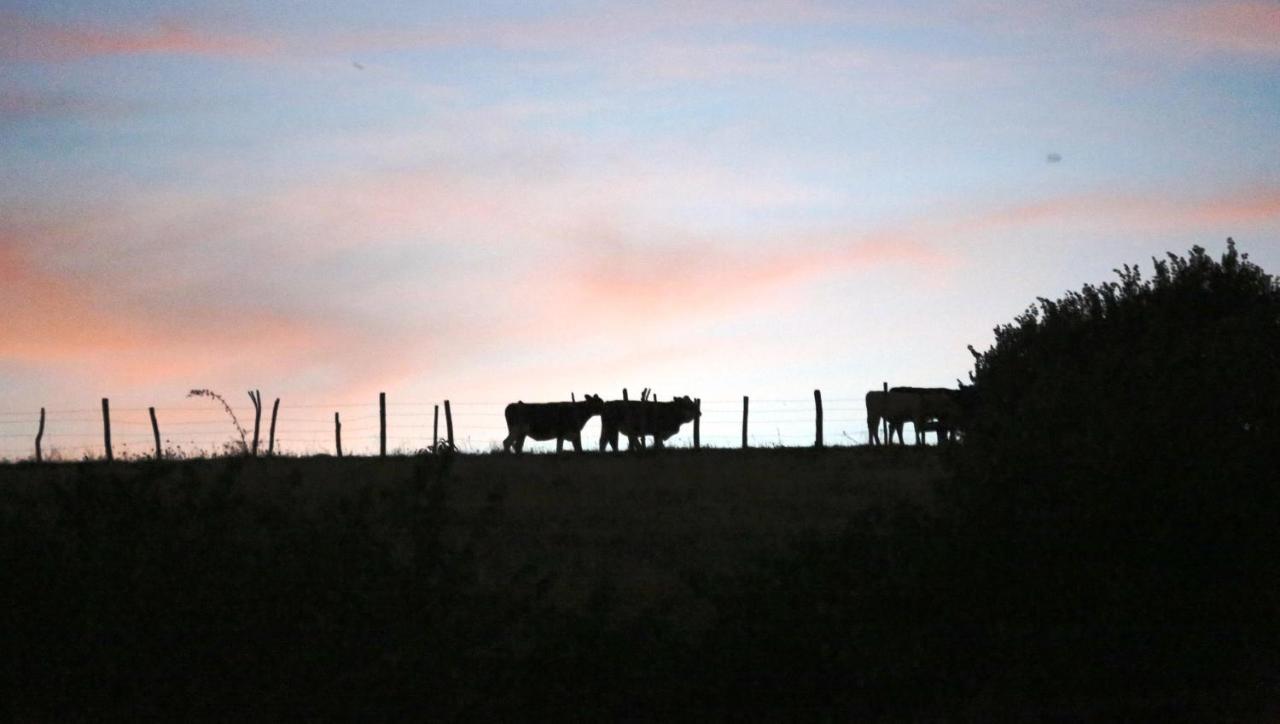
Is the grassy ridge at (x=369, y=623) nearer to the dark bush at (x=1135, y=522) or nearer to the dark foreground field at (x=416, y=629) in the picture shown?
the dark foreground field at (x=416, y=629)

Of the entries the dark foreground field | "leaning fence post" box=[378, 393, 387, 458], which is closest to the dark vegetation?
the dark foreground field

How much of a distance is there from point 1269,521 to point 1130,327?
3684 millimetres

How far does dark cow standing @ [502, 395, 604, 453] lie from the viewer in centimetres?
4059

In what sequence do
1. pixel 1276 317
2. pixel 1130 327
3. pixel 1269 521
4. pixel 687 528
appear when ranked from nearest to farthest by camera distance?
pixel 1269 521
pixel 1276 317
pixel 1130 327
pixel 687 528

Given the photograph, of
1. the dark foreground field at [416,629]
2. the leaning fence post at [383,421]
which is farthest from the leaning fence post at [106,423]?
the dark foreground field at [416,629]

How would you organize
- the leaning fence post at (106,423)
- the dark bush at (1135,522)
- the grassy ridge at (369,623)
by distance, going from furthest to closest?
the leaning fence post at (106,423), the dark bush at (1135,522), the grassy ridge at (369,623)

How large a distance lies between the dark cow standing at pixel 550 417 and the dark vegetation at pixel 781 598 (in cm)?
2742

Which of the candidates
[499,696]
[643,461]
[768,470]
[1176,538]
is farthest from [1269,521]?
[643,461]

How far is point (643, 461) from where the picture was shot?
28.2 m

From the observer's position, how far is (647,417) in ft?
132

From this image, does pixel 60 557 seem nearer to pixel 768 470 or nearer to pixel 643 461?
pixel 768 470

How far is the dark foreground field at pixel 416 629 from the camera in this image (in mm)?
9414

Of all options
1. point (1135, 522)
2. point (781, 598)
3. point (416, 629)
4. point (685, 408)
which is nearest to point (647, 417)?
point (685, 408)

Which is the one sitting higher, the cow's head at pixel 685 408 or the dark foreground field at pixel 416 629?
the cow's head at pixel 685 408
